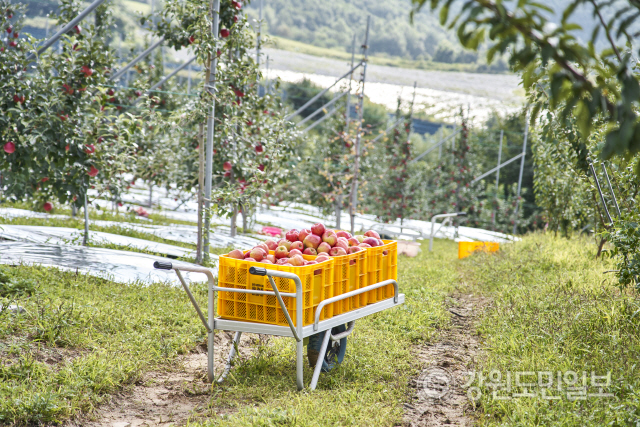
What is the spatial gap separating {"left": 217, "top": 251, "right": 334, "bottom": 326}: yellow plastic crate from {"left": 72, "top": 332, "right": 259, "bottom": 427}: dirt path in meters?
0.48

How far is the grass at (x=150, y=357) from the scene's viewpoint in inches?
103

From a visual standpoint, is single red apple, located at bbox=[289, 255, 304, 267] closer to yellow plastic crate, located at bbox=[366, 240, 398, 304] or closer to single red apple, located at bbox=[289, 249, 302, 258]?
single red apple, located at bbox=[289, 249, 302, 258]

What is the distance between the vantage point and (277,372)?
10.8ft

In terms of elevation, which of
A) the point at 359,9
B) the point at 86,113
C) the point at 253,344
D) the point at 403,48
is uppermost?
the point at 359,9

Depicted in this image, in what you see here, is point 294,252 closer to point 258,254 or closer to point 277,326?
point 258,254

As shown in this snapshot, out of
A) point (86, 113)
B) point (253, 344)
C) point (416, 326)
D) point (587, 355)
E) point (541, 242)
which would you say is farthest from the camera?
point (541, 242)

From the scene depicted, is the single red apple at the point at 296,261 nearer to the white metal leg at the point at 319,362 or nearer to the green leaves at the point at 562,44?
the white metal leg at the point at 319,362

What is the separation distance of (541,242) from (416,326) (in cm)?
418

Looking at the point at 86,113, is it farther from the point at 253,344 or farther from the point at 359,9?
the point at 359,9

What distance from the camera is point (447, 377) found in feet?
10.9

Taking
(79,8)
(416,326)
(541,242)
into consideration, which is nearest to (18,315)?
(416,326)

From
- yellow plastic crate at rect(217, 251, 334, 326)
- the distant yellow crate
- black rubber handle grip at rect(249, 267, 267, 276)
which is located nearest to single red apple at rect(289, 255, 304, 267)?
yellow plastic crate at rect(217, 251, 334, 326)

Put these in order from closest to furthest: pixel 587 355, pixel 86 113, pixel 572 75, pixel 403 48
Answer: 1. pixel 572 75
2. pixel 587 355
3. pixel 86 113
4. pixel 403 48

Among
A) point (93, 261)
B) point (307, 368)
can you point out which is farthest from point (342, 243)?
point (93, 261)
